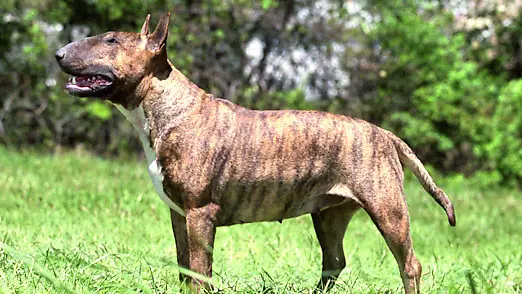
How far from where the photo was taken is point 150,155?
13.5 ft

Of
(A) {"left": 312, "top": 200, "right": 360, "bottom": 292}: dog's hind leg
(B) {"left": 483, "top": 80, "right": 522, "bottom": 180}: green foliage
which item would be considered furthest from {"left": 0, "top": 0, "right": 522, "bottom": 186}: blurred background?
(A) {"left": 312, "top": 200, "right": 360, "bottom": 292}: dog's hind leg

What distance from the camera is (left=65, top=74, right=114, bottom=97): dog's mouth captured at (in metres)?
3.97

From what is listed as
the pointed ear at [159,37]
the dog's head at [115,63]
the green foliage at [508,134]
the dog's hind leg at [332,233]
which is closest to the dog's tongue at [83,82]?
the dog's head at [115,63]

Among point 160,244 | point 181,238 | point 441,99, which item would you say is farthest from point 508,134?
point 181,238

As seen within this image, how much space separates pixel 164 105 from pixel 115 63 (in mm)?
344

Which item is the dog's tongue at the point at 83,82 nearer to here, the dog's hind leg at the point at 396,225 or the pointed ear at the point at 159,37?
the pointed ear at the point at 159,37

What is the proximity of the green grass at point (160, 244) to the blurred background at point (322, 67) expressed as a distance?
2.51 meters

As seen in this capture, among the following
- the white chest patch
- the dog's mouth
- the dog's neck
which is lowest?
the white chest patch

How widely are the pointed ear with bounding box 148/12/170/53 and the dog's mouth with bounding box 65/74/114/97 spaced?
30 centimetres

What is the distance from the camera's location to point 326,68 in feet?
43.7

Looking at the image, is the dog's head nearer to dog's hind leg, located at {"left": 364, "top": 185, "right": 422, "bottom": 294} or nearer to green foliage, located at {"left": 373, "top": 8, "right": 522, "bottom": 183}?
dog's hind leg, located at {"left": 364, "top": 185, "right": 422, "bottom": 294}

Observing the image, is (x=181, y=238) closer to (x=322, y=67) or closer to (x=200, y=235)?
(x=200, y=235)

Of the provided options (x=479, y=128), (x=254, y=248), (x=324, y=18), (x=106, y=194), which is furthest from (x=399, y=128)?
(x=254, y=248)

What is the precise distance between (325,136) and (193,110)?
2.44 ft
